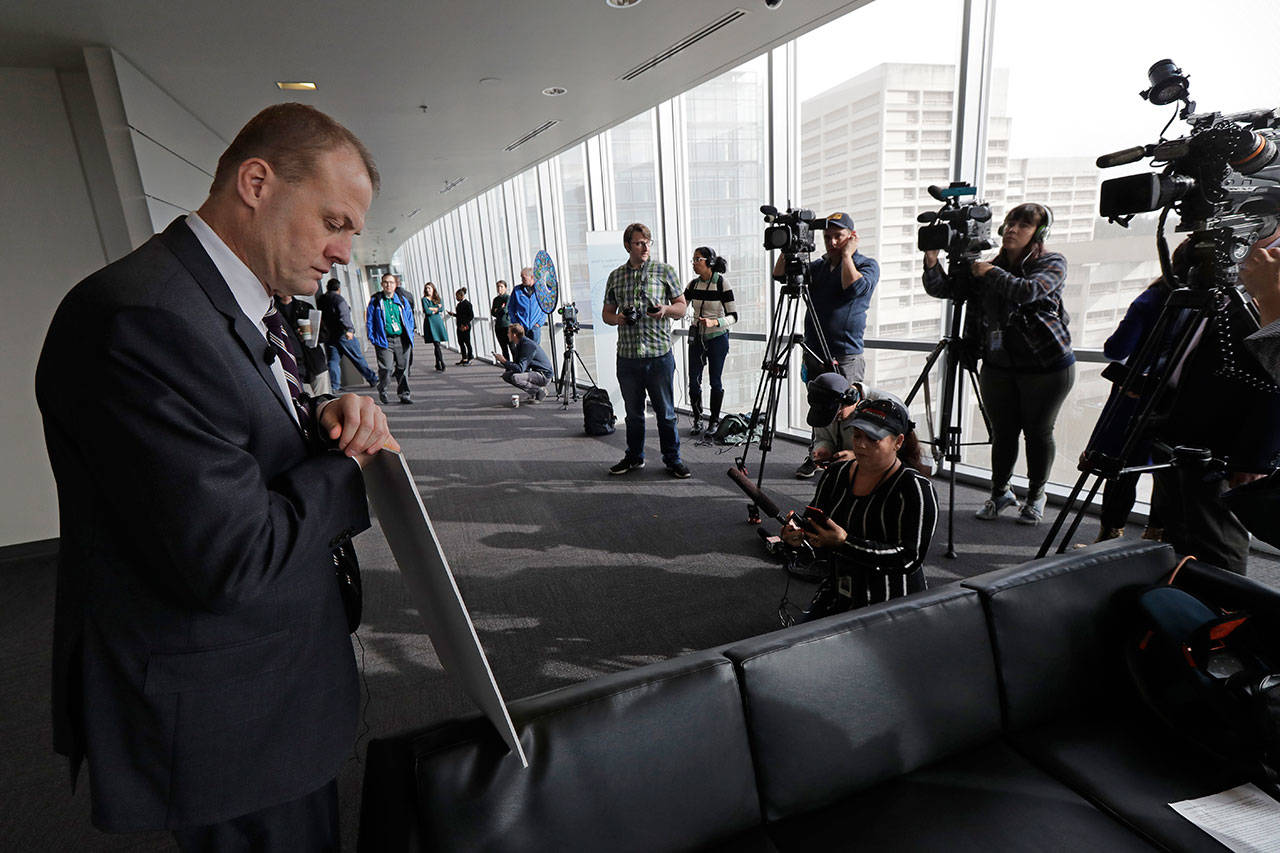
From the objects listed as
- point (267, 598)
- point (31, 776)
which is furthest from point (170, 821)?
point (31, 776)

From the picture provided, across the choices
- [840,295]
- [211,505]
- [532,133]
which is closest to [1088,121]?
[840,295]

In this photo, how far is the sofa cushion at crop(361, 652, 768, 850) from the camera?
0.97 metres

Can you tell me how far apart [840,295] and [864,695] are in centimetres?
300

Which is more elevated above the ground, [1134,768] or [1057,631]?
[1057,631]

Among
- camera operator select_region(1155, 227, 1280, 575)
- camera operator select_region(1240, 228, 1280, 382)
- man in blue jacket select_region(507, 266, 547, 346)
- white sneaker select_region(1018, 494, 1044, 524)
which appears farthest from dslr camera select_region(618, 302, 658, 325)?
man in blue jacket select_region(507, 266, 547, 346)

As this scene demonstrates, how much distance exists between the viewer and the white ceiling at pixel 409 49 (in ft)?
8.84

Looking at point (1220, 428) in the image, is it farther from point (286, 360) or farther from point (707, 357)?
point (707, 357)

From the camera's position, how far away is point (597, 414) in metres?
5.77

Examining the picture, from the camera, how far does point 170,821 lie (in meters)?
0.82

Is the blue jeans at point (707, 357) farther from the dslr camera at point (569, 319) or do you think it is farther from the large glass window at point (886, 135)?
the dslr camera at point (569, 319)

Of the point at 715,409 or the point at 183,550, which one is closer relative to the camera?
the point at 183,550

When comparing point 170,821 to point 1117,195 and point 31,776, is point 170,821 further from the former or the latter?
point 1117,195

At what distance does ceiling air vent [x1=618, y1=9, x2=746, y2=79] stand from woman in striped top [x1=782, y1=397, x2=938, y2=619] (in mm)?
2537

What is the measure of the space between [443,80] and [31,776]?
4.01 meters
